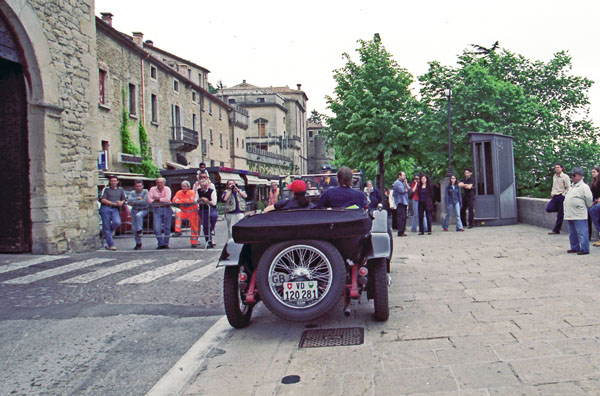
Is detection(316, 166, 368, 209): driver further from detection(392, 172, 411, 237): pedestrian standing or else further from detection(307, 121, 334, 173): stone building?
detection(307, 121, 334, 173): stone building

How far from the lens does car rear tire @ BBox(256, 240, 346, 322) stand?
14.8 ft

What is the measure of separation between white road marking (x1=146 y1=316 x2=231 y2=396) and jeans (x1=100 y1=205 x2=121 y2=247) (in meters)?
7.86

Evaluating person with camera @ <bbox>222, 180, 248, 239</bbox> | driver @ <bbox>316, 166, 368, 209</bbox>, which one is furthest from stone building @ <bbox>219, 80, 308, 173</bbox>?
driver @ <bbox>316, 166, 368, 209</bbox>

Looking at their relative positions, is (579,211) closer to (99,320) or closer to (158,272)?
(158,272)

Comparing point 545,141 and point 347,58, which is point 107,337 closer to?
point 347,58

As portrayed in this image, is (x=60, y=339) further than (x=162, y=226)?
No

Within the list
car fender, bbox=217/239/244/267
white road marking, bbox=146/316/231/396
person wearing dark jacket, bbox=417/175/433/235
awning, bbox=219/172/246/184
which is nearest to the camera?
white road marking, bbox=146/316/231/396

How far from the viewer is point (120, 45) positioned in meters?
28.4

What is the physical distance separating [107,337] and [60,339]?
1.35ft

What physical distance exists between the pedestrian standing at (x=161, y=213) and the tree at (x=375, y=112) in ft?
59.3

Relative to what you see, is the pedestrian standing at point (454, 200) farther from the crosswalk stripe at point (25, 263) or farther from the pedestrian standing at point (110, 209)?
the crosswalk stripe at point (25, 263)

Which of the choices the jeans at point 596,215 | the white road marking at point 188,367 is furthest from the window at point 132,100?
the white road marking at point 188,367

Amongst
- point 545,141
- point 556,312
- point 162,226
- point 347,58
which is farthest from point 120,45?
point 556,312

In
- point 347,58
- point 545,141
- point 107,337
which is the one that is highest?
point 347,58
